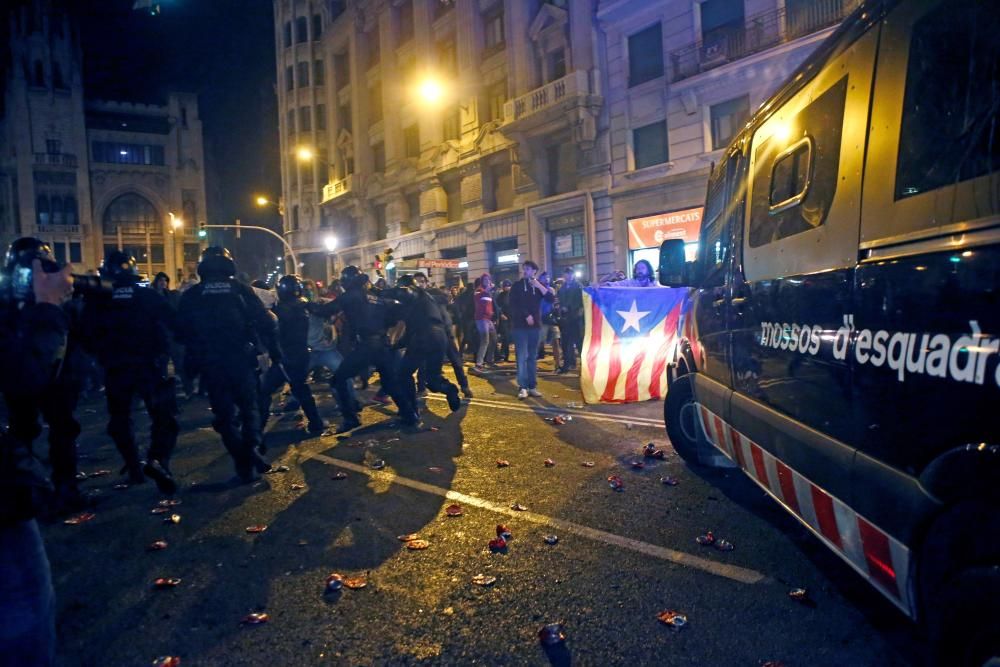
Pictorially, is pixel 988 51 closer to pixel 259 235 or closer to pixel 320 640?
pixel 320 640

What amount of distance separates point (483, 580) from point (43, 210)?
246ft

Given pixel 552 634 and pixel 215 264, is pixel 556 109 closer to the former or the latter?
pixel 215 264

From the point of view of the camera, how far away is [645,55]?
1939cm

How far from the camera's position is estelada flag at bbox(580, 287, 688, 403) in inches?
298

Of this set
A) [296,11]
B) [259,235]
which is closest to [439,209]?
[296,11]

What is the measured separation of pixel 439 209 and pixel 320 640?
26466 mm

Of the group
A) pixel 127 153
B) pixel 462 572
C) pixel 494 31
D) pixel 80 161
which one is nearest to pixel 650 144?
pixel 494 31

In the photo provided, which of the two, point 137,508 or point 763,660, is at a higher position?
point 763,660

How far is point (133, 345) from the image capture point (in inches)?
200

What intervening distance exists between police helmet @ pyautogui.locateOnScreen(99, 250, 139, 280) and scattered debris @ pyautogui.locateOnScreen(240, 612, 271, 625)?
3530 mm

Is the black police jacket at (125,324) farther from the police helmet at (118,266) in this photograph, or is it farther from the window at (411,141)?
the window at (411,141)

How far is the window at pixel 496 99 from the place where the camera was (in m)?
24.7

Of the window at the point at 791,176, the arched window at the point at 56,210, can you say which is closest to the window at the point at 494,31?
the window at the point at 791,176

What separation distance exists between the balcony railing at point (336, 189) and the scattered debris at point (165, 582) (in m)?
32.9
